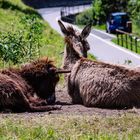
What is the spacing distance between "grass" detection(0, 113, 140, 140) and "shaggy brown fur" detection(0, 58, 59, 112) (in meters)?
0.93

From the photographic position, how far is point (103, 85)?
10891mm

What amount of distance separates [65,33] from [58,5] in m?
82.8

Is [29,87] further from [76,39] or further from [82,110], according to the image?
[76,39]

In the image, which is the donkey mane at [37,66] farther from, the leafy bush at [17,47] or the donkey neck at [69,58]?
the leafy bush at [17,47]

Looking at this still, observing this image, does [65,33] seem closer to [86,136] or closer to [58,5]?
[86,136]

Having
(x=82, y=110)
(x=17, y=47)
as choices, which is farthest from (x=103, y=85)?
(x=17, y=47)

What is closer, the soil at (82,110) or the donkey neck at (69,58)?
the soil at (82,110)

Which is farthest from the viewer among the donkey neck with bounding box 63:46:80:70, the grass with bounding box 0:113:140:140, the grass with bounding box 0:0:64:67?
the grass with bounding box 0:0:64:67

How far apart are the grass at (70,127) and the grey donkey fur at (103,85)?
→ 1.35m

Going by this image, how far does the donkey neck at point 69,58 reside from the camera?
1247cm

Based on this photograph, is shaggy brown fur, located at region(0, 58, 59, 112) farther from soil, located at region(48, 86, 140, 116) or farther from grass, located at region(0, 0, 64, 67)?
grass, located at region(0, 0, 64, 67)

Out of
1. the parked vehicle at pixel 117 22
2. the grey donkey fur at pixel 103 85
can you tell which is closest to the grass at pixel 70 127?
the grey donkey fur at pixel 103 85

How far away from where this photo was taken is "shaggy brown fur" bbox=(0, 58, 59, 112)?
10.3 metres

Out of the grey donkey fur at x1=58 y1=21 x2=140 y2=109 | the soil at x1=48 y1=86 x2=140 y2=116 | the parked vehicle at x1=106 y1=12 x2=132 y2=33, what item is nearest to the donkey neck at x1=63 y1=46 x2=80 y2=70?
the grey donkey fur at x1=58 y1=21 x2=140 y2=109
